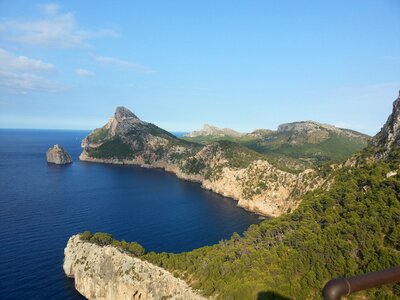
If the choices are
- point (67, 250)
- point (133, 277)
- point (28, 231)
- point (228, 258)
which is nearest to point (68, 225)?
point (28, 231)

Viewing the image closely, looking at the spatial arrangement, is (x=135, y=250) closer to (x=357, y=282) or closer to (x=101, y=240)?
(x=101, y=240)

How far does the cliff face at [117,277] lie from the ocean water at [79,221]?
3.98m

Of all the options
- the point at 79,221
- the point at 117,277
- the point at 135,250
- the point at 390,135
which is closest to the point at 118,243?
the point at 135,250

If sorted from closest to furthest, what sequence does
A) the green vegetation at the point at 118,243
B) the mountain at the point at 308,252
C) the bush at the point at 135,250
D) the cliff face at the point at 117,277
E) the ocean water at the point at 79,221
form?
the mountain at the point at 308,252 → the cliff face at the point at 117,277 → the bush at the point at 135,250 → the green vegetation at the point at 118,243 → the ocean water at the point at 79,221

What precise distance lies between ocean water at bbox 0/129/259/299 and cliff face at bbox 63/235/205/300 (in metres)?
3.98

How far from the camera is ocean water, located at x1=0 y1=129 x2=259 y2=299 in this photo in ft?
270

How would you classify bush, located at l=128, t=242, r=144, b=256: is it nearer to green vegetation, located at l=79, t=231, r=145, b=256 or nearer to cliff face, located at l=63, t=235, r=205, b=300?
green vegetation, located at l=79, t=231, r=145, b=256

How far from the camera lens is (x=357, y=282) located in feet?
20.2

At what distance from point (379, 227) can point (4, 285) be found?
3192 inches

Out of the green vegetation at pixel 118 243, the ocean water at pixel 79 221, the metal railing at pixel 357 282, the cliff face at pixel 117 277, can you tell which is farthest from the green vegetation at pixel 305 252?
the metal railing at pixel 357 282

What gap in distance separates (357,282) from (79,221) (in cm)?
13139

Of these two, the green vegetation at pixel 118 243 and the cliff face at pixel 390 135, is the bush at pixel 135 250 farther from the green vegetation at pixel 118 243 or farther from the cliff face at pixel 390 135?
the cliff face at pixel 390 135

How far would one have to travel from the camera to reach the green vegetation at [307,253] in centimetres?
6156

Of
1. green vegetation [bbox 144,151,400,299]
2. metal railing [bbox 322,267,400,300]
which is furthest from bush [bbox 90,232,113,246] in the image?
metal railing [bbox 322,267,400,300]
